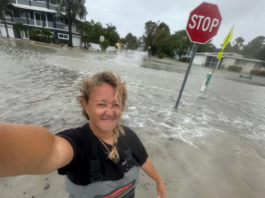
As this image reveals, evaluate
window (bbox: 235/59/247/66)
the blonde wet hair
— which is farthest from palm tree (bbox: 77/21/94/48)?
window (bbox: 235/59/247/66)

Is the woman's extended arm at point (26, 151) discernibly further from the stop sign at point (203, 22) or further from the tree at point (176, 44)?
the tree at point (176, 44)

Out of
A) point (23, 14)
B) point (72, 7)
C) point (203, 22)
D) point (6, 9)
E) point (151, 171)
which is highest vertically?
point (72, 7)

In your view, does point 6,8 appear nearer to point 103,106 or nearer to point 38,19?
point 38,19

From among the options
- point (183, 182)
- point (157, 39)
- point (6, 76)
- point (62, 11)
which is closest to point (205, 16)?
point (183, 182)

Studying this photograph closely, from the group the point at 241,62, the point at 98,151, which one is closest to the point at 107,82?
the point at 98,151

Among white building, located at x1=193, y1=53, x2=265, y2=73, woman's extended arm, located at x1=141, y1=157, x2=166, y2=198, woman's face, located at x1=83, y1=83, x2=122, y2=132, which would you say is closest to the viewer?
woman's face, located at x1=83, y1=83, x2=122, y2=132

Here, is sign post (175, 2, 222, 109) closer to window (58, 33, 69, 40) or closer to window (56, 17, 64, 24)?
window (58, 33, 69, 40)

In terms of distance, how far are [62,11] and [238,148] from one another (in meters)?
31.7

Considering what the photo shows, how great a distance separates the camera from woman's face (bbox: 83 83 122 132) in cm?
95

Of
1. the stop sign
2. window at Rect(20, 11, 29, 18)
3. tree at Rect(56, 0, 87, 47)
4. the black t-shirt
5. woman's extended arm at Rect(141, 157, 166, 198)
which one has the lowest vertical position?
woman's extended arm at Rect(141, 157, 166, 198)

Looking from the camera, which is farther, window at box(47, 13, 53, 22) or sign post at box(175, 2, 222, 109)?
window at box(47, 13, 53, 22)

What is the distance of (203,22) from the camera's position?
10.8 ft

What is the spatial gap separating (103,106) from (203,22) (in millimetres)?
3502

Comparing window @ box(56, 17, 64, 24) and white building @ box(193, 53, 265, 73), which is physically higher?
window @ box(56, 17, 64, 24)
